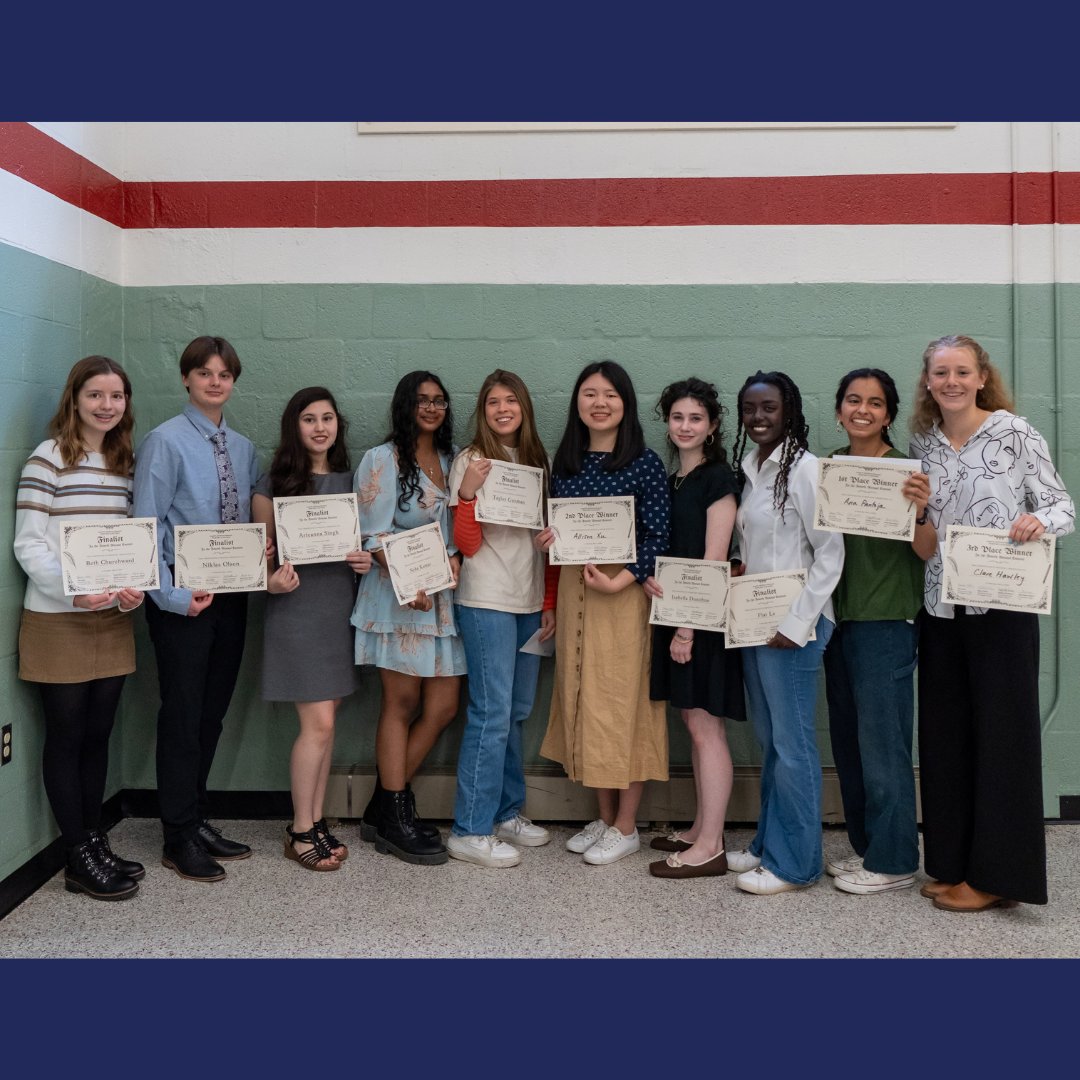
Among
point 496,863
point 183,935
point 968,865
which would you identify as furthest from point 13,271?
point 968,865

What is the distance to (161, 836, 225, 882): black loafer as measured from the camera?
10.9 feet

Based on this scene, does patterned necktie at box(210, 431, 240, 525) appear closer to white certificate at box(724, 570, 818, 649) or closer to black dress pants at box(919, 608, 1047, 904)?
white certificate at box(724, 570, 818, 649)

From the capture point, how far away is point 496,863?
3.44 meters

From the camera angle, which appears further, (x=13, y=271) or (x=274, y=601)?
(x=274, y=601)

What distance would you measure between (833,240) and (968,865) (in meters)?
2.39

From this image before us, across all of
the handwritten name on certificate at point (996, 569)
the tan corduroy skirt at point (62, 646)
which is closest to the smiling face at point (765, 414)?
the handwritten name on certificate at point (996, 569)

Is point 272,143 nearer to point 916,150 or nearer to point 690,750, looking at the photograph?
point 916,150

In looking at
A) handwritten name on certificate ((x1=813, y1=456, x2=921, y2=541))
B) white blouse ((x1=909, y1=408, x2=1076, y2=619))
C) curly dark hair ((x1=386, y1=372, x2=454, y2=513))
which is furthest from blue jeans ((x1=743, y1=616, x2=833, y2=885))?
curly dark hair ((x1=386, y1=372, x2=454, y2=513))

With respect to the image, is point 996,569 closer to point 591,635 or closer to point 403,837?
point 591,635

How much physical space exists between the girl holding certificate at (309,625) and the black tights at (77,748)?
0.55 m

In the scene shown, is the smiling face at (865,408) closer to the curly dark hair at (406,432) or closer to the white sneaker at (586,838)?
the curly dark hair at (406,432)

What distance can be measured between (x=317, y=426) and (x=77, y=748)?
1.37 m

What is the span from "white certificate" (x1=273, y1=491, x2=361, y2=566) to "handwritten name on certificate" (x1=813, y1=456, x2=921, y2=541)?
161cm

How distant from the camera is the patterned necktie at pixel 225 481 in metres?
3.37
